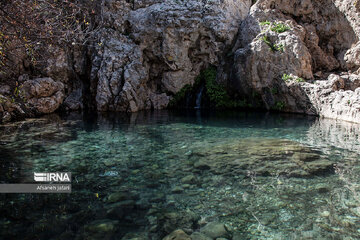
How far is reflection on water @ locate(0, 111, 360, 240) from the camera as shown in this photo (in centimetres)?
277

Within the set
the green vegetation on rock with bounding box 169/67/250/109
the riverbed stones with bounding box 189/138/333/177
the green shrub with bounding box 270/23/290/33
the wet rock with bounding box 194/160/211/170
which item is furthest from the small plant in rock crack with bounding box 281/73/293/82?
the wet rock with bounding box 194/160/211/170

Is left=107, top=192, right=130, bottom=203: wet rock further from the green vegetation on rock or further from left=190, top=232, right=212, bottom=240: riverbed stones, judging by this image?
the green vegetation on rock

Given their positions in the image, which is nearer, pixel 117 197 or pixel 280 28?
pixel 117 197

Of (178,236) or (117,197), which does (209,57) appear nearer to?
(117,197)

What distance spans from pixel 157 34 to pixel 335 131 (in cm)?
1565

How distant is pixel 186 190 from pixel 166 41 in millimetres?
17901

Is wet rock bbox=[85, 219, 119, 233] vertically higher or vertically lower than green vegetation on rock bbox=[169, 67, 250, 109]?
lower

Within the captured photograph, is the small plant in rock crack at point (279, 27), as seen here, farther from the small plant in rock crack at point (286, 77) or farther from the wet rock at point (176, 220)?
the wet rock at point (176, 220)

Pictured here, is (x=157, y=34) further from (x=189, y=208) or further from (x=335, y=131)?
(x=189, y=208)

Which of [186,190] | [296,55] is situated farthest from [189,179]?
[296,55]

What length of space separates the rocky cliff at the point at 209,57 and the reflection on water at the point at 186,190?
949cm

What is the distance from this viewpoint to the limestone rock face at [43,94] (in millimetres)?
15109

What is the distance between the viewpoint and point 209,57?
20312mm

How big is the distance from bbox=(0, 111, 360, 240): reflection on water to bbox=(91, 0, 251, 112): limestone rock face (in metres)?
13.2
